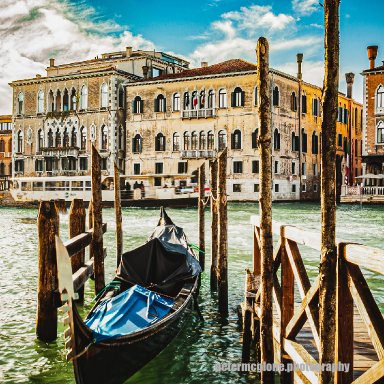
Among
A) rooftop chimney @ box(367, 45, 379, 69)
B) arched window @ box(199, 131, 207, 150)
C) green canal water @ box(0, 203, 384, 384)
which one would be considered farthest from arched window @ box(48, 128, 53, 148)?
green canal water @ box(0, 203, 384, 384)

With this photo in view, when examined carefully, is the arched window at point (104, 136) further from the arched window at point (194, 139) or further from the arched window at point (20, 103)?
the arched window at point (20, 103)

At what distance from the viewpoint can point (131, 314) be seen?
15.0 ft

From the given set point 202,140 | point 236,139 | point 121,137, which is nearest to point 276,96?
point 236,139

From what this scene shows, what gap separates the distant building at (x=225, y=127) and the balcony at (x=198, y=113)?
5 cm

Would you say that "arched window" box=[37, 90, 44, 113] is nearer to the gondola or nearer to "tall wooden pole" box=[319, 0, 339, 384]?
the gondola

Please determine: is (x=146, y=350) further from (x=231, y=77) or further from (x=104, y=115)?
(x=104, y=115)

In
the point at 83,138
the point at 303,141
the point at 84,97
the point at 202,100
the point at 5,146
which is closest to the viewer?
the point at 202,100

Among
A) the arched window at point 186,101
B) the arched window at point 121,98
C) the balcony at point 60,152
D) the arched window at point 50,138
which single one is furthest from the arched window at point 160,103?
the arched window at point 50,138

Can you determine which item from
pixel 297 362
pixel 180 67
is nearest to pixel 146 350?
pixel 297 362

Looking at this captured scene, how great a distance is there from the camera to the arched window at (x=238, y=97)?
1116 inches

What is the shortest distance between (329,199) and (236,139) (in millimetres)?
26021

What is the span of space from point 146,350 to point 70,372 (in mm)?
758

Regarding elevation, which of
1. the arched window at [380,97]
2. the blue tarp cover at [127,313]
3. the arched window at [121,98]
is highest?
the arched window at [121,98]

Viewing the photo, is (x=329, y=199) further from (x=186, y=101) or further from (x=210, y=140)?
(x=186, y=101)
